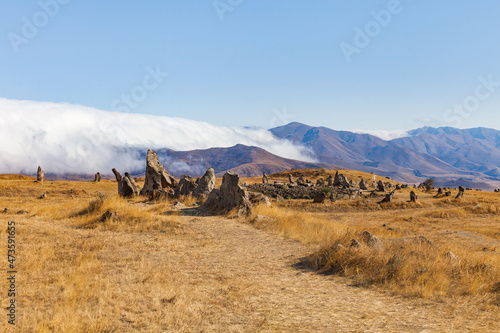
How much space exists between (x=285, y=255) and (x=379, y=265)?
130 inches

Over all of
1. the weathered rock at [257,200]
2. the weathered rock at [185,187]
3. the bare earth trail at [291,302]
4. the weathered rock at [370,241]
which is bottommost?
the bare earth trail at [291,302]

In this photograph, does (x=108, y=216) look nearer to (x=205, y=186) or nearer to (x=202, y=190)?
(x=202, y=190)

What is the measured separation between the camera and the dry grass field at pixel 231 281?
6293mm

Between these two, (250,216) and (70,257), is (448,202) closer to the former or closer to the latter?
(250,216)

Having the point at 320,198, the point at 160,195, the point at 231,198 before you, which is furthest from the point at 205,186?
the point at 320,198

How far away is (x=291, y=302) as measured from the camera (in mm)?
7395

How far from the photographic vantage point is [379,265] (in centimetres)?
936

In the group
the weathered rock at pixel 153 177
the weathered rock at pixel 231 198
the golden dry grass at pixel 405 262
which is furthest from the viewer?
the weathered rock at pixel 153 177

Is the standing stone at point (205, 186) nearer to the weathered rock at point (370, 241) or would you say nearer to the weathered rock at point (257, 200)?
the weathered rock at point (257, 200)

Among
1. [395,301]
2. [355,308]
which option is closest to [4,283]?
[355,308]

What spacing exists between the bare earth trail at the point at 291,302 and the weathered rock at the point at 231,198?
7466mm

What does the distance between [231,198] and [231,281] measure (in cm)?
1128

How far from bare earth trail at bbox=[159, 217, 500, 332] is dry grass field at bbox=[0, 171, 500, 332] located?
1.1 inches

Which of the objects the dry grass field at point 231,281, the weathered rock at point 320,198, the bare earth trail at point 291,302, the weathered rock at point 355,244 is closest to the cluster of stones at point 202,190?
the dry grass field at point 231,281
